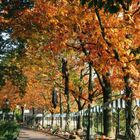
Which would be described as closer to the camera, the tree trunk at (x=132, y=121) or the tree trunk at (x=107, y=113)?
the tree trunk at (x=132, y=121)

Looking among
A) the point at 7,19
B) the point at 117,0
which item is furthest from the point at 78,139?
the point at 117,0

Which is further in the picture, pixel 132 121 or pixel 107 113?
pixel 107 113

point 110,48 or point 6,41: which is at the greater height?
point 6,41

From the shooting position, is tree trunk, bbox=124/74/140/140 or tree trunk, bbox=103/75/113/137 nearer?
tree trunk, bbox=124/74/140/140

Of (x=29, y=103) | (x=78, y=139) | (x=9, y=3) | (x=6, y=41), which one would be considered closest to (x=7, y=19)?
(x=9, y=3)

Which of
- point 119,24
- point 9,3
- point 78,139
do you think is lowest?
point 78,139

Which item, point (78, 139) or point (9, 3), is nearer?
point (9, 3)

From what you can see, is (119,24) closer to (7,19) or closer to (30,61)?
(7,19)

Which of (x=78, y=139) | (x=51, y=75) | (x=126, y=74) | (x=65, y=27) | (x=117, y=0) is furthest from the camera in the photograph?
(x=51, y=75)

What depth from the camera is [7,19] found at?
25.8 m

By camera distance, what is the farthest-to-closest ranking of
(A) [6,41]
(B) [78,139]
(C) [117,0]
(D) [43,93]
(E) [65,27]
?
(D) [43,93] < (B) [78,139] < (A) [6,41] < (E) [65,27] < (C) [117,0]

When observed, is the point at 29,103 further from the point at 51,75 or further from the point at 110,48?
the point at 110,48

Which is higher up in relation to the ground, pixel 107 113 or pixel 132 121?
pixel 107 113

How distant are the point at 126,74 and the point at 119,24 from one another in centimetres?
217
